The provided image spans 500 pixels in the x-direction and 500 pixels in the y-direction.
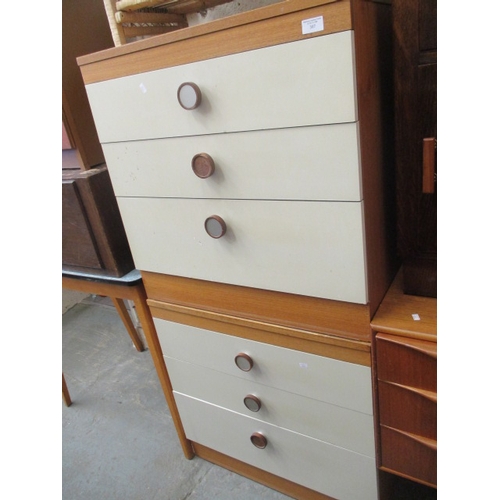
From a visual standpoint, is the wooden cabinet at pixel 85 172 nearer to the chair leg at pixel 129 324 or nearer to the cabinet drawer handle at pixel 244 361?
the cabinet drawer handle at pixel 244 361

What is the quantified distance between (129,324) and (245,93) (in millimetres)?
1329

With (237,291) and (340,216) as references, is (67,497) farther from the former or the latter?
(340,216)

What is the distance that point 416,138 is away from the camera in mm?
659

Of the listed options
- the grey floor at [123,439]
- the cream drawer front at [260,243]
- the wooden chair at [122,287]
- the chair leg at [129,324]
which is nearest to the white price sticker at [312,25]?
the cream drawer front at [260,243]

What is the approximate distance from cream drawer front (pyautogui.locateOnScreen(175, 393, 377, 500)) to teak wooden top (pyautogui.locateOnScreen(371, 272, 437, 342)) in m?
0.32

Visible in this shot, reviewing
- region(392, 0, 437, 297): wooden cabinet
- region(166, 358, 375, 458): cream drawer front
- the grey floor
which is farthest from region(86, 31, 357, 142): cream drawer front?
the grey floor

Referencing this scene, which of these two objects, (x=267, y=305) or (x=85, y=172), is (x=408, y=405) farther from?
(x=85, y=172)

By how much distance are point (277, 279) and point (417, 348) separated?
10.2 inches

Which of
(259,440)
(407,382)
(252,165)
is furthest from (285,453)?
(252,165)

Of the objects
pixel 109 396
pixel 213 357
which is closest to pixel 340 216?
pixel 213 357

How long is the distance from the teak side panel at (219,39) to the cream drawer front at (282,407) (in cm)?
66

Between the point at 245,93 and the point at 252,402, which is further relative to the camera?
the point at 252,402

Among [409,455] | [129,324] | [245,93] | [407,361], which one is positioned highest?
[245,93]

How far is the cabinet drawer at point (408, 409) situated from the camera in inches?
27.7
